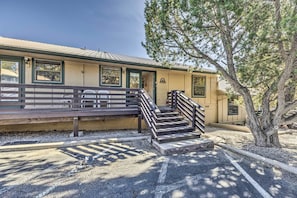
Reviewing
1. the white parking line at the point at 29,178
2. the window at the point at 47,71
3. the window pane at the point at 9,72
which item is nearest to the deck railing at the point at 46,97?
the window pane at the point at 9,72

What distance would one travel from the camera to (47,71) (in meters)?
7.68

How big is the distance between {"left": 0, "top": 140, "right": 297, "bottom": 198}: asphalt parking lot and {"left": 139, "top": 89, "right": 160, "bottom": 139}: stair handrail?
1.10 meters

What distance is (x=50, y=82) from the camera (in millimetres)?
7719

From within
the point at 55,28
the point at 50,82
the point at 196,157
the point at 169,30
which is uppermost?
the point at 55,28

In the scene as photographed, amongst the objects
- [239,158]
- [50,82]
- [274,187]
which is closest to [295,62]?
[239,158]

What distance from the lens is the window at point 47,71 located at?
7.44m

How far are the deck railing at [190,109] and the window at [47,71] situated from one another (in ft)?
19.4

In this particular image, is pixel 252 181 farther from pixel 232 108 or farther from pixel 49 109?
pixel 232 108

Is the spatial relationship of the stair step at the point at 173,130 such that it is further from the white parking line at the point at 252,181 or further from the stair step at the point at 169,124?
the white parking line at the point at 252,181

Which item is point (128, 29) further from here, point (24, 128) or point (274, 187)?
point (274, 187)

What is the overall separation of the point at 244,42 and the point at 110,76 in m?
6.47

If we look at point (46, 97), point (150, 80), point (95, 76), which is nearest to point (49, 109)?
point (46, 97)

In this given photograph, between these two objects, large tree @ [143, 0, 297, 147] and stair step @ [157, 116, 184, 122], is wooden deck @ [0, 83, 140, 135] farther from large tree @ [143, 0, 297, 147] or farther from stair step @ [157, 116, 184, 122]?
large tree @ [143, 0, 297, 147]

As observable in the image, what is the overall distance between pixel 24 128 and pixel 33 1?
700 cm
